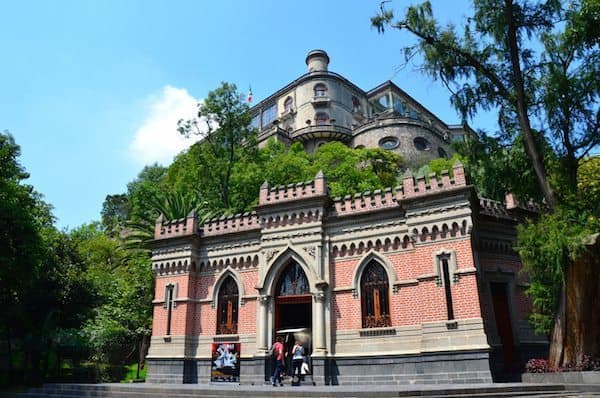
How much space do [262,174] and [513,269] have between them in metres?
18.3

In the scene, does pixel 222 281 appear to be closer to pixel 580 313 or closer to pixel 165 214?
pixel 165 214

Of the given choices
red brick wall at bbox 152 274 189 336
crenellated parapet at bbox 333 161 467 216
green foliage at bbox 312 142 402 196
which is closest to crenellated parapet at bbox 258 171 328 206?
crenellated parapet at bbox 333 161 467 216

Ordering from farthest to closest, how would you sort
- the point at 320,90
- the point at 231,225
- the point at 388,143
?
1. the point at 320,90
2. the point at 388,143
3. the point at 231,225

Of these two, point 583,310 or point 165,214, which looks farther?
point 165,214

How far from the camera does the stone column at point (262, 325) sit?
16828 millimetres

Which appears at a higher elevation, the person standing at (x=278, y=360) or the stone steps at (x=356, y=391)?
the person standing at (x=278, y=360)

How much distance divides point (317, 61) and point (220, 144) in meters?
28.3

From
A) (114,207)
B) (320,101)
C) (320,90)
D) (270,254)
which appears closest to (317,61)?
(320,90)

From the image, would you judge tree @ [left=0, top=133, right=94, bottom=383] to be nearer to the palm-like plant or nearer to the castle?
the palm-like plant

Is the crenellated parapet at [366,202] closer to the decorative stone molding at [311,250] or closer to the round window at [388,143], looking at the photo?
the decorative stone molding at [311,250]

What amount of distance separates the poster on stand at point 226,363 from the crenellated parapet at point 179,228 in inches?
193

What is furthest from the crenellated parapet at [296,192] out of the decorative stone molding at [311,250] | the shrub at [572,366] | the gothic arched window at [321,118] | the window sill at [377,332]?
the gothic arched window at [321,118]

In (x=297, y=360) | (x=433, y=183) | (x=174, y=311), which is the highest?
(x=433, y=183)

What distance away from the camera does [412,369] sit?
14477mm
